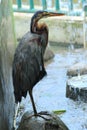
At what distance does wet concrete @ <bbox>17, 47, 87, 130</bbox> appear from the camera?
21.7 ft

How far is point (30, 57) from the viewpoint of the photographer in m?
5.43

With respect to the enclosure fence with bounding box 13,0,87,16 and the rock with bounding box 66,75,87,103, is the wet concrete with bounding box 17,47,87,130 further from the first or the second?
the enclosure fence with bounding box 13,0,87,16

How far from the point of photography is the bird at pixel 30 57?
543cm

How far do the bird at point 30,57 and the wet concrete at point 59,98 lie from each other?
1089 mm

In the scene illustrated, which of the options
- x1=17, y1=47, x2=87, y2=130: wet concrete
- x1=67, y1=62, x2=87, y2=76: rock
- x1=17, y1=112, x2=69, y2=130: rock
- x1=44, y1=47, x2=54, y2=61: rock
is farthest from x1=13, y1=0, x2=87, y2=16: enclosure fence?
x1=17, y1=112, x2=69, y2=130: rock

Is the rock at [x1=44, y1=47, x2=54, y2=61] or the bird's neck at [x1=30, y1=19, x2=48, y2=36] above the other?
the bird's neck at [x1=30, y1=19, x2=48, y2=36]

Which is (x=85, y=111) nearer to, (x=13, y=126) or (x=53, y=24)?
(x=13, y=126)

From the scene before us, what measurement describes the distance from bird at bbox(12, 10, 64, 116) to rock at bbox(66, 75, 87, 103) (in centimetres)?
167

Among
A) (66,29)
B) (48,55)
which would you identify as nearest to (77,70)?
(48,55)

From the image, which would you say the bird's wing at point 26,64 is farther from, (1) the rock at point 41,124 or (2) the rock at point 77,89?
(2) the rock at point 77,89

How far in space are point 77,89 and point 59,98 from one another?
1.50 feet

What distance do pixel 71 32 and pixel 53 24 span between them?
0.52 meters

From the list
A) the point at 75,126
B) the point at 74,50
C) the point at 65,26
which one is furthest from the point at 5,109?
the point at 65,26

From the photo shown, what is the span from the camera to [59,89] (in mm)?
7949
